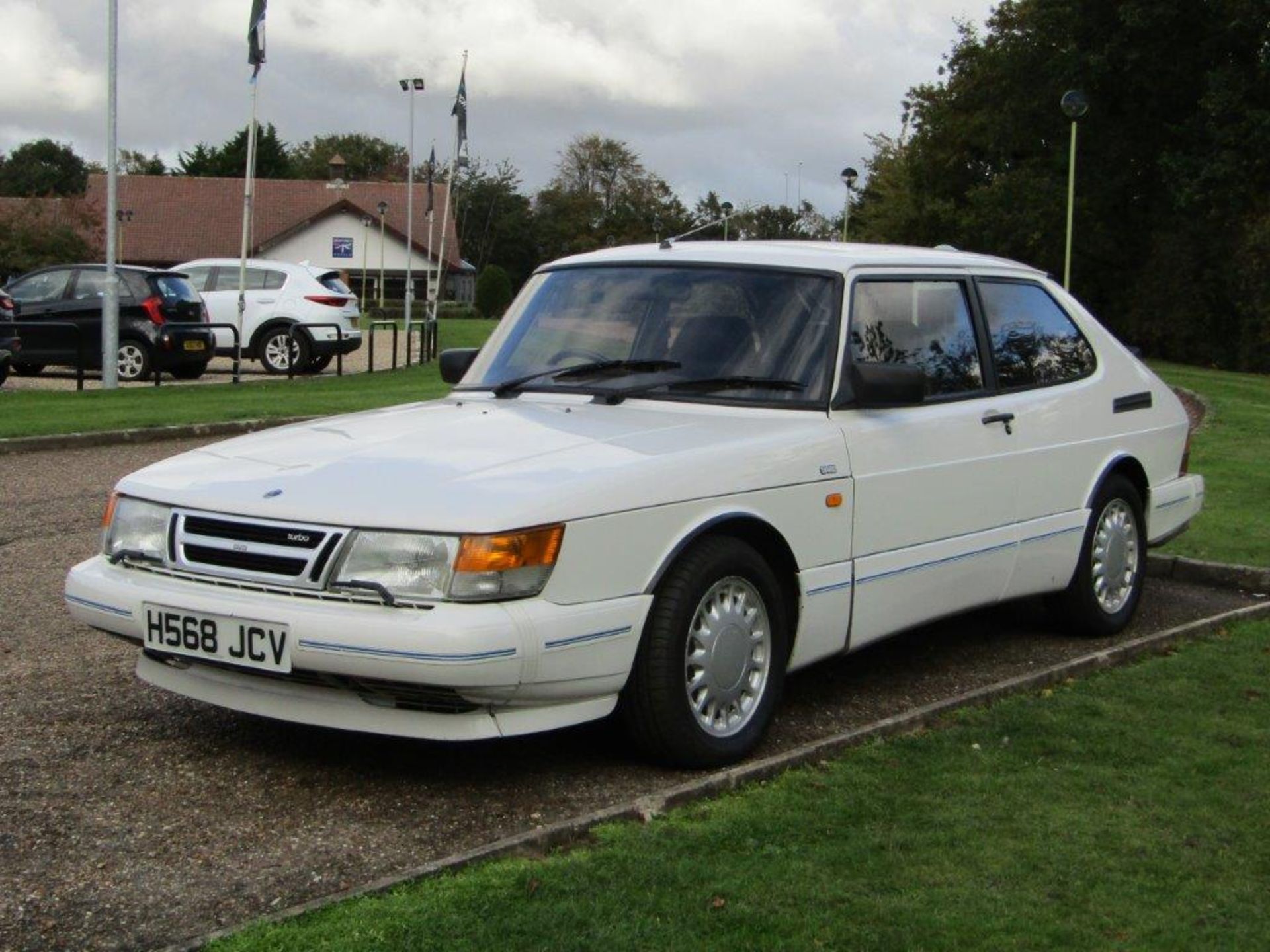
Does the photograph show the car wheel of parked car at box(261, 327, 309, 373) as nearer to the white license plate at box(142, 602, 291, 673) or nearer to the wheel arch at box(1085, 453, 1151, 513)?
the wheel arch at box(1085, 453, 1151, 513)

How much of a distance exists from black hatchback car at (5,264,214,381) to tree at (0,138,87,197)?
3909 inches

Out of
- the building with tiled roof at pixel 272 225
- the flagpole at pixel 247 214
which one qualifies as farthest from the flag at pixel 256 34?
the building with tiled roof at pixel 272 225

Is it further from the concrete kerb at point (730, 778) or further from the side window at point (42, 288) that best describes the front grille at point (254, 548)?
the side window at point (42, 288)

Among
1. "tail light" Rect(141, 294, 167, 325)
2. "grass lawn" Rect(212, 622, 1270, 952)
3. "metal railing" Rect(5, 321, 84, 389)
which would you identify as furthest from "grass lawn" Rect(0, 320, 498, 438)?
"grass lawn" Rect(212, 622, 1270, 952)

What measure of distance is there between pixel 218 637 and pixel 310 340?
75.3 ft

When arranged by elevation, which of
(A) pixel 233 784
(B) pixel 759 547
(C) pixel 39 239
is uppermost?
(C) pixel 39 239

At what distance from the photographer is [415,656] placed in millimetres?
4684

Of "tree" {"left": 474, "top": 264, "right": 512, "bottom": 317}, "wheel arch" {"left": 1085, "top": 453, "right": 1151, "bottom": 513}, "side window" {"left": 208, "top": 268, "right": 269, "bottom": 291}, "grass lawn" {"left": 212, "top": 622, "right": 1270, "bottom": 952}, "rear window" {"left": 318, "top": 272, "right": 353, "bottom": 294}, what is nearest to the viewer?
"grass lawn" {"left": 212, "top": 622, "right": 1270, "bottom": 952}

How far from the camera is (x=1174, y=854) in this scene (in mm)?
4598

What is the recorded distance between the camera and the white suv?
2755 cm

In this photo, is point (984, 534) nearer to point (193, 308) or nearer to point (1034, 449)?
point (1034, 449)

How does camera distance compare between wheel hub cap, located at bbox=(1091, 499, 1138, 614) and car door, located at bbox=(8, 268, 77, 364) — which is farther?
car door, located at bbox=(8, 268, 77, 364)

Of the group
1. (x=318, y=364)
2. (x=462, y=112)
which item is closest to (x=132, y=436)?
(x=318, y=364)

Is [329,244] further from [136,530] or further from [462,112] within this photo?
[136,530]
